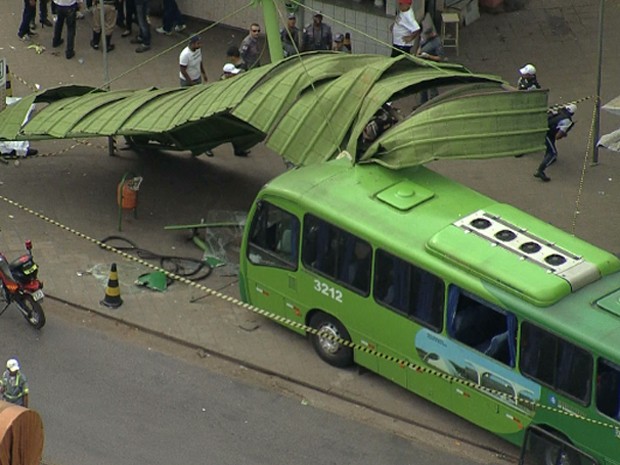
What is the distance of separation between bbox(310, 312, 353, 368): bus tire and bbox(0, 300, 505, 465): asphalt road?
0.71m

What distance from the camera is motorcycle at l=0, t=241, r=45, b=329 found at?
1349 centimetres

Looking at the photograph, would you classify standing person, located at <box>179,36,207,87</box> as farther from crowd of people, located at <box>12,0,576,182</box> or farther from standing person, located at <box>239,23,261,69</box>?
standing person, located at <box>239,23,261,69</box>

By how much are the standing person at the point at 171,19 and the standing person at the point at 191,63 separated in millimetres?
3917

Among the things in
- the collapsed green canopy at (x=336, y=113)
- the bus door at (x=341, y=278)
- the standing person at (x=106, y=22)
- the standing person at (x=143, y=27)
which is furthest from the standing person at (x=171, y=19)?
the bus door at (x=341, y=278)

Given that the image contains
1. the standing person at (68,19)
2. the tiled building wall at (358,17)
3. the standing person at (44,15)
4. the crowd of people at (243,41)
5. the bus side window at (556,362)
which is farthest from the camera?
the standing person at (44,15)

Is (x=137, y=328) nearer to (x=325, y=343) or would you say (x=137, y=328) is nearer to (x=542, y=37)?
(x=325, y=343)

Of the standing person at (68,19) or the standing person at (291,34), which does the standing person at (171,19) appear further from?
Result: the standing person at (291,34)

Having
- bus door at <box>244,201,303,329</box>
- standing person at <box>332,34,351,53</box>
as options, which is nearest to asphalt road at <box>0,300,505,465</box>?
bus door at <box>244,201,303,329</box>

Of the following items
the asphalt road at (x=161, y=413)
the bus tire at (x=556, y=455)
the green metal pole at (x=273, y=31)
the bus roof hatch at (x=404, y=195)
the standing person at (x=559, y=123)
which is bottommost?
the asphalt road at (x=161, y=413)

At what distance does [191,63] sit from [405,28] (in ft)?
12.9

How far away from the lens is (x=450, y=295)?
469 inches

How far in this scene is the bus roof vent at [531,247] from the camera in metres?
11.6

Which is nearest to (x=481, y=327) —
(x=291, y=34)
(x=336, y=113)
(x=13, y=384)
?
(x=336, y=113)

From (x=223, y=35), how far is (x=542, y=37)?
6.26 m
